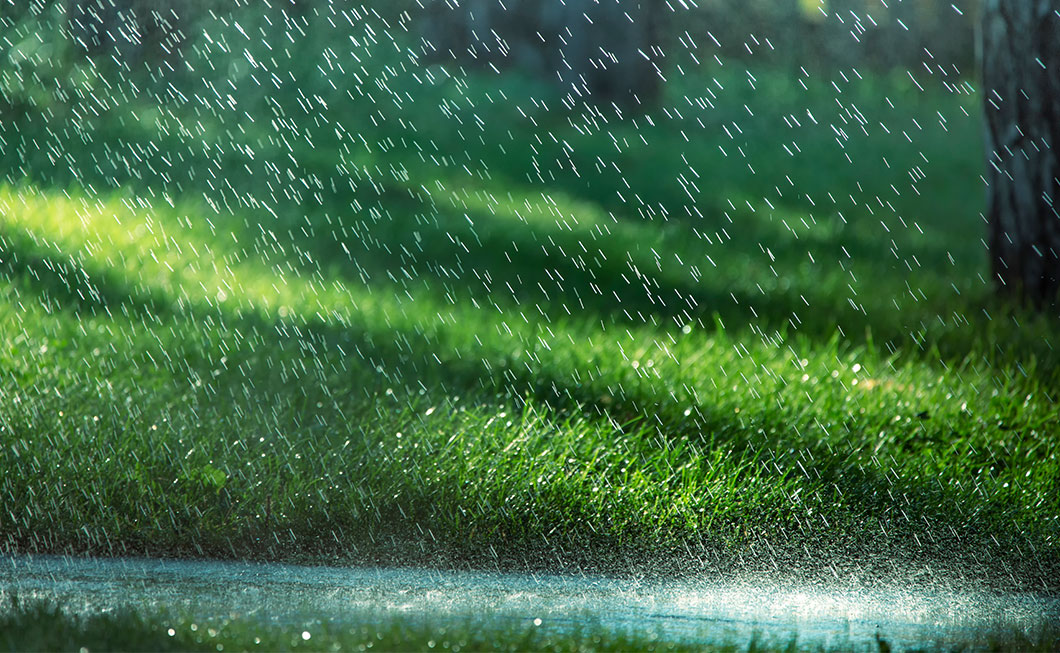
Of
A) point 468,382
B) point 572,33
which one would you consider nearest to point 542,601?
point 468,382

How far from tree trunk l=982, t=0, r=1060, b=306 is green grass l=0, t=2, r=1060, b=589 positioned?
0.96 feet

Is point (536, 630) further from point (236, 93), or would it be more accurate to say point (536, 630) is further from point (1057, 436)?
point (236, 93)

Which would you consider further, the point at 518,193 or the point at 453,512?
the point at 518,193

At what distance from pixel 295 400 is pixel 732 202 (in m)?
5.24

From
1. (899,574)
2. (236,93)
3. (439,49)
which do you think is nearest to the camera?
(899,574)

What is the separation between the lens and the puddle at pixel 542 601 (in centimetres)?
287

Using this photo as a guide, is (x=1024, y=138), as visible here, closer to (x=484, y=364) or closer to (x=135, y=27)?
(x=484, y=364)

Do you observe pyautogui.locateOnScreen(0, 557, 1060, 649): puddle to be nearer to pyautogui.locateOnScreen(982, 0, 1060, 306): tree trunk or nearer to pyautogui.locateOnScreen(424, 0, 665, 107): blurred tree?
pyautogui.locateOnScreen(982, 0, 1060, 306): tree trunk

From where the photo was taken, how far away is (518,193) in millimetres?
8320

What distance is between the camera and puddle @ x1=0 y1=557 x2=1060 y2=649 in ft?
9.41

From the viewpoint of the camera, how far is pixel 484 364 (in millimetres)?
4445

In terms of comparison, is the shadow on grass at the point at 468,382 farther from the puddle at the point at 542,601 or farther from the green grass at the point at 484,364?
the puddle at the point at 542,601

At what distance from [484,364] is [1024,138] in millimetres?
2914

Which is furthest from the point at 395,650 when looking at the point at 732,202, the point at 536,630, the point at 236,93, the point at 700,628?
the point at 236,93
